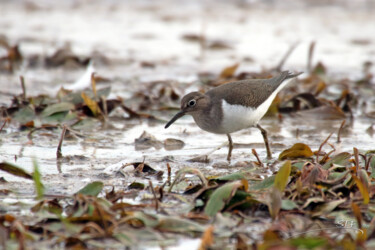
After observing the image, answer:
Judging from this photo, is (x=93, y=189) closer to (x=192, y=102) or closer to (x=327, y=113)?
(x=192, y=102)

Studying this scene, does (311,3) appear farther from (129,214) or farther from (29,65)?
(129,214)

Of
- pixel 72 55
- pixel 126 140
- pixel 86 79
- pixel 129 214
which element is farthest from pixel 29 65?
pixel 129 214

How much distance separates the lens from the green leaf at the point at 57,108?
6496 millimetres

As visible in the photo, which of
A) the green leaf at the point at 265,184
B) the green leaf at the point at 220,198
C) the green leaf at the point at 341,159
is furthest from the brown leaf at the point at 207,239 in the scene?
the green leaf at the point at 341,159

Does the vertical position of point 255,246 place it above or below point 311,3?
below

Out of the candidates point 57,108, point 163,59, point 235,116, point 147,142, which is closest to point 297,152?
point 235,116

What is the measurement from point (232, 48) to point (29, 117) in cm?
564

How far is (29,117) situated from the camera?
21.2 ft

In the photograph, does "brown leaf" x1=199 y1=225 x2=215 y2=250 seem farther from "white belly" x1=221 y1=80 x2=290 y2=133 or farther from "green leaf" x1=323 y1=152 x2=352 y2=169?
"white belly" x1=221 y1=80 x2=290 y2=133

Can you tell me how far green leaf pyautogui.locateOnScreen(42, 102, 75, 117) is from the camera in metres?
6.50

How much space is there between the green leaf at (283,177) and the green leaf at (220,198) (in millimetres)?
281

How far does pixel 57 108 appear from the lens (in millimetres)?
6508

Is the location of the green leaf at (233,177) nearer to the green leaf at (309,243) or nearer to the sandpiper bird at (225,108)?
the green leaf at (309,243)

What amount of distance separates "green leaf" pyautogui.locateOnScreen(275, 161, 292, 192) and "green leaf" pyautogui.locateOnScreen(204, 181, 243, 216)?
0.28 meters
